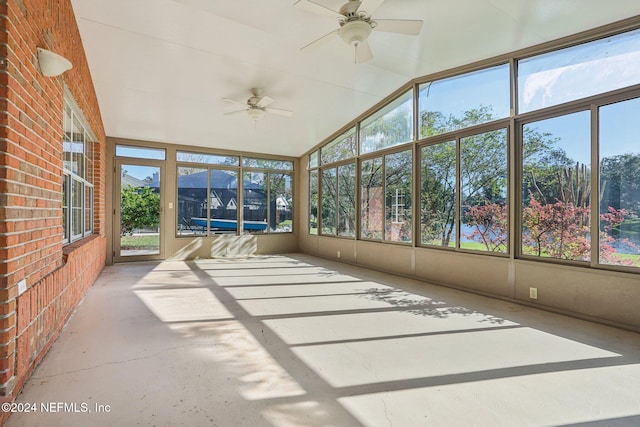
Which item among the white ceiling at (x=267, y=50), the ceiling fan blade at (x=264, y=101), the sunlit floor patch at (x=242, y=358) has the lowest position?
the sunlit floor patch at (x=242, y=358)

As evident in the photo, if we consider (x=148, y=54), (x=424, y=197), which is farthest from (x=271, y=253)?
(x=148, y=54)

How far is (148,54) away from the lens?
14.6 ft

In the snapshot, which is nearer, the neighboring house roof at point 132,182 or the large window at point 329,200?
the neighboring house roof at point 132,182

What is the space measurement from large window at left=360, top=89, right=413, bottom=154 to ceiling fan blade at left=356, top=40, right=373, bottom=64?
219 centimetres

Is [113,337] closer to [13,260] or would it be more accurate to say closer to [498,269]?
[13,260]

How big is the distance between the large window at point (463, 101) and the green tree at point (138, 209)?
5.87m

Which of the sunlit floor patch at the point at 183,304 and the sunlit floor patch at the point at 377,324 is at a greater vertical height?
the sunlit floor patch at the point at 183,304

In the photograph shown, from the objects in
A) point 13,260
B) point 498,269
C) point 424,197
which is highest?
point 424,197

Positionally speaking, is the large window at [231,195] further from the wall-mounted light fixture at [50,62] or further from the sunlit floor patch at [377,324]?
the wall-mounted light fixture at [50,62]

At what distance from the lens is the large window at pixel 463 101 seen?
4.59 metres

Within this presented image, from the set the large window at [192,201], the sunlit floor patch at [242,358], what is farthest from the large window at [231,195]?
the sunlit floor patch at [242,358]

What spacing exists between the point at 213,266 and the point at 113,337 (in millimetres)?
3949

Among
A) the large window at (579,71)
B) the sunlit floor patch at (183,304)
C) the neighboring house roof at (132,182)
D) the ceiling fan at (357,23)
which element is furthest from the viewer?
the neighboring house roof at (132,182)

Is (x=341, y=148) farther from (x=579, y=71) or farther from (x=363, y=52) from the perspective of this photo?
(x=579, y=71)
